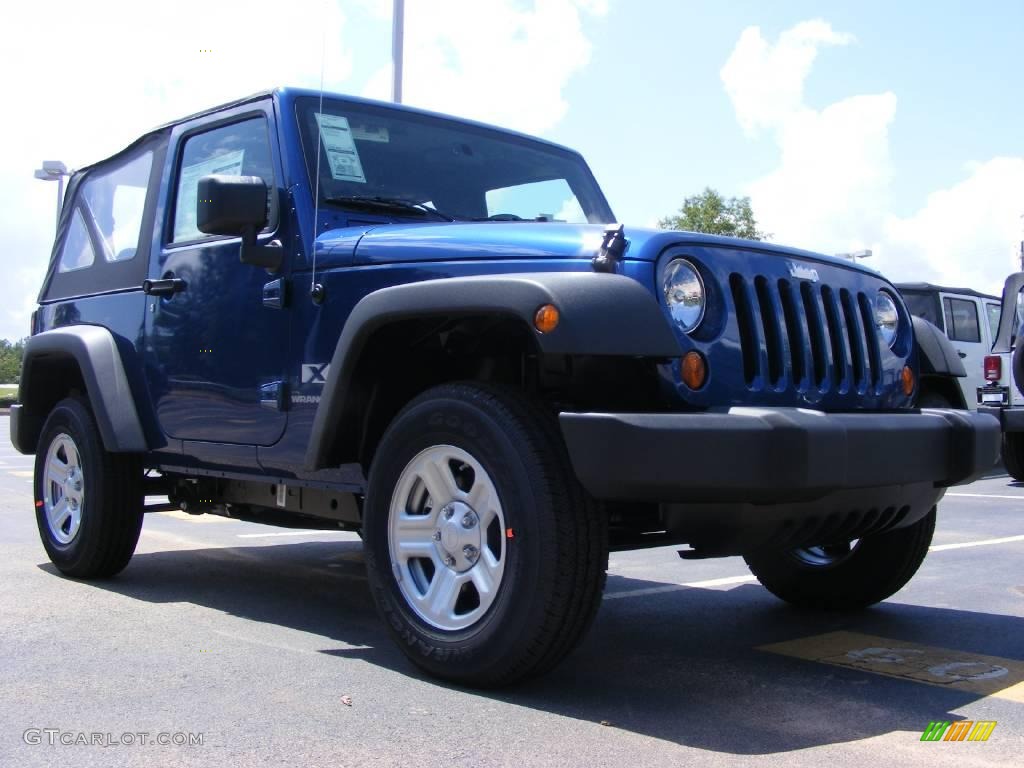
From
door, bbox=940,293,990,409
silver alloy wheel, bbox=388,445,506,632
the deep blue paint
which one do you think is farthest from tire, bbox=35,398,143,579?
door, bbox=940,293,990,409

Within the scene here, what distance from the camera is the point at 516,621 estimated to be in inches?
136

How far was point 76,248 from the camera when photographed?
6.34 meters

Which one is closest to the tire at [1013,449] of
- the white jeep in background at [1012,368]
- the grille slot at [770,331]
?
the white jeep in background at [1012,368]

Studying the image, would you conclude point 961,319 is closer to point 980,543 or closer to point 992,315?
point 992,315

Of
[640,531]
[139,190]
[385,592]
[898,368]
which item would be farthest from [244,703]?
[139,190]

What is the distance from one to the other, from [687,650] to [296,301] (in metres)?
1.96

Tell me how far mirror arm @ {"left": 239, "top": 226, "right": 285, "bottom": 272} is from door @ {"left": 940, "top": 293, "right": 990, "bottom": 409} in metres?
13.5

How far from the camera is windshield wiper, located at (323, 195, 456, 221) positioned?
4.62 meters

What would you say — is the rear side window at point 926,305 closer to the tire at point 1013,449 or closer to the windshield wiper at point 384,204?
the tire at point 1013,449

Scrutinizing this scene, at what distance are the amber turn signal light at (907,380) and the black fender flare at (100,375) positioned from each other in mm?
3226

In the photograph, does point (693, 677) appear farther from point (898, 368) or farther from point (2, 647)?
point (2, 647)

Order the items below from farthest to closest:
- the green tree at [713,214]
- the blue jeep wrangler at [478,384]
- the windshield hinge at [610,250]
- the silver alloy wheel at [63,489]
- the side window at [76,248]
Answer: the green tree at [713,214] < the side window at [76,248] < the silver alloy wheel at [63,489] < the windshield hinge at [610,250] < the blue jeep wrangler at [478,384]

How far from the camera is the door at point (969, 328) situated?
53.8 feet

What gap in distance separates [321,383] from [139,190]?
2114 millimetres
